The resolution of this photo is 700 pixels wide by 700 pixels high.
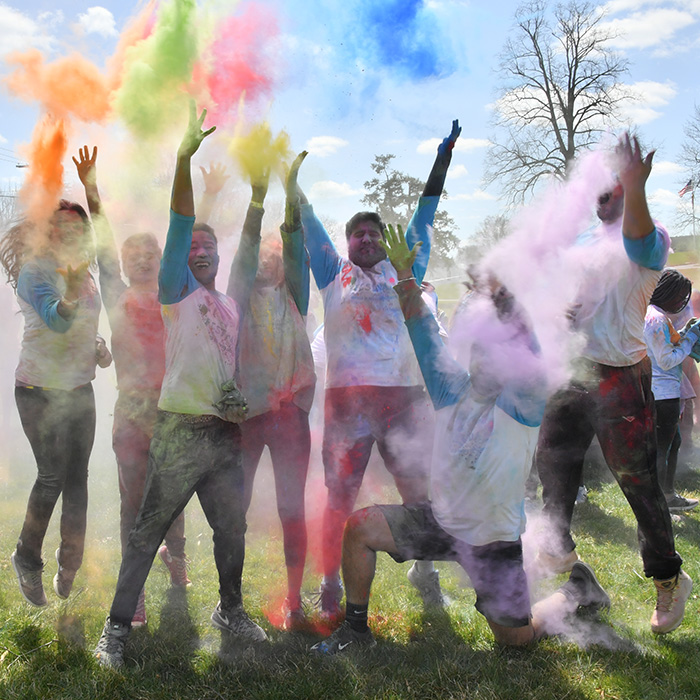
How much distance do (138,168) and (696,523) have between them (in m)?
4.41

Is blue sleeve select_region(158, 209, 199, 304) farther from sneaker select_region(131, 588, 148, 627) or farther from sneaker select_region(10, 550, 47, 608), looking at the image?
sneaker select_region(10, 550, 47, 608)

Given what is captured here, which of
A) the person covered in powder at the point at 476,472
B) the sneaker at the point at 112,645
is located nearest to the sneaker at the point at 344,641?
the person covered in powder at the point at 476,472

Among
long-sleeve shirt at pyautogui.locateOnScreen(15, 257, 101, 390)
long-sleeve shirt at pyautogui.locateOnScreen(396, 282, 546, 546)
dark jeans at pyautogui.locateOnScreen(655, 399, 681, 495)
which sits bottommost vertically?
dark jeans at pyautogui.locateOnScreen(655, 399, 681, 495)

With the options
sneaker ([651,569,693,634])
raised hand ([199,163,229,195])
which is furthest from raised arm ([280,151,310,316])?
sneaker ([651,569,693,634])

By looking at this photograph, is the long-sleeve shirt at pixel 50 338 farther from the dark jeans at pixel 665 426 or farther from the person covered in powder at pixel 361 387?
the dark jeans at pixel 665 426

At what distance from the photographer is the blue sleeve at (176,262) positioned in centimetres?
244

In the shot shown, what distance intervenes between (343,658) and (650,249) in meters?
2.19

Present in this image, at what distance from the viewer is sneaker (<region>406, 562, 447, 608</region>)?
10.6ft

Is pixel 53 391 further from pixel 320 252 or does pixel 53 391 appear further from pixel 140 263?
pixel 320 252

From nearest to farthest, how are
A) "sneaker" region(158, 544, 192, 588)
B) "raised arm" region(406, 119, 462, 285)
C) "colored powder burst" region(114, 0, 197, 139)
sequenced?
"colored powder burst" region(114, 0, 197, 139) < "raised arm" region(406, 119, 462, 285) < "sneaker" region(158, 544, 192, 588)

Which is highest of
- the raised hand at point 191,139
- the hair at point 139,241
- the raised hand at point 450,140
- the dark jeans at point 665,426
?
the raised hand at point 450,140

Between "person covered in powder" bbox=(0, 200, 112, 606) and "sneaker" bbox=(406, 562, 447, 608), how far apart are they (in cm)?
182

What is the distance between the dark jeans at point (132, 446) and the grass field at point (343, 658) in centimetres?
52

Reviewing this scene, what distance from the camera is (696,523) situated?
4395mm
